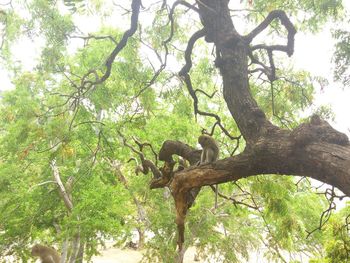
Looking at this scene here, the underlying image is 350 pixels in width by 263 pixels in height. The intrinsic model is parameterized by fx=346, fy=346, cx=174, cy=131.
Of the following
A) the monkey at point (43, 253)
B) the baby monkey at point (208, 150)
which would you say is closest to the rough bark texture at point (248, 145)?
the baby monkey at point (208, 150)

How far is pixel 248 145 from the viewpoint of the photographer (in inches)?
120

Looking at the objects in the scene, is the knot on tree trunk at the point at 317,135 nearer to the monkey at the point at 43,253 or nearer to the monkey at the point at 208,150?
the monkey at the point at 208,150

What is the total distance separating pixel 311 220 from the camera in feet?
38.0

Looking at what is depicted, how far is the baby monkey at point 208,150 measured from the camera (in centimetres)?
347

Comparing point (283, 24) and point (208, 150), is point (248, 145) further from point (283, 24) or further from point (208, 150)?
point (283, 24)

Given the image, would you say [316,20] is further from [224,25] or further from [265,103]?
[224,25]

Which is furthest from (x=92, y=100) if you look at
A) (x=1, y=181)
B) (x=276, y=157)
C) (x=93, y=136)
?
(x=276, y=157)

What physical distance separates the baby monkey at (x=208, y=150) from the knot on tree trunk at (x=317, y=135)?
3.27 feet

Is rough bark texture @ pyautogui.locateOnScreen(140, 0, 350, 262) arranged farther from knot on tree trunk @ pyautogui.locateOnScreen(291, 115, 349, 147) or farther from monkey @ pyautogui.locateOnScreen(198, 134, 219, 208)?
monkey @ pyautogui.locateOnScreen(198, 134, 219, 208)

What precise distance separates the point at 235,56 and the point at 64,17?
342cm

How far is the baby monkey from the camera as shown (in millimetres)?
3467

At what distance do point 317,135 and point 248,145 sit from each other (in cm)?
62

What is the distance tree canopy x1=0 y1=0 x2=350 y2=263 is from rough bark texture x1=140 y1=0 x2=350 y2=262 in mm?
11

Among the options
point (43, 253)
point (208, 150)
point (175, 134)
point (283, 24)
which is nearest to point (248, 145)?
point (208, 150)
